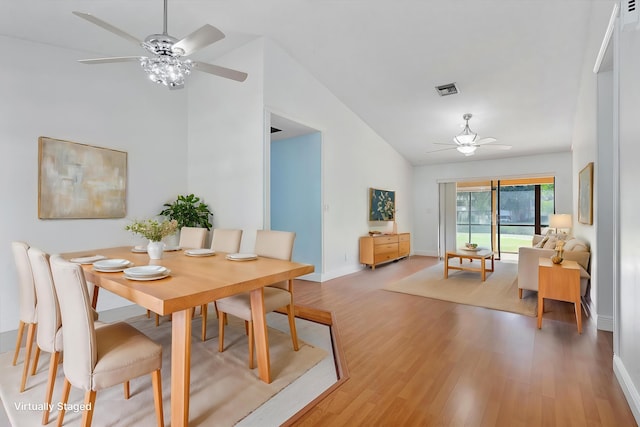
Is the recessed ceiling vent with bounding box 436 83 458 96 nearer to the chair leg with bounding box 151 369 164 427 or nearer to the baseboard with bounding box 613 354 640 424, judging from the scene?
the baseboard with bounding box 613 354 640 424

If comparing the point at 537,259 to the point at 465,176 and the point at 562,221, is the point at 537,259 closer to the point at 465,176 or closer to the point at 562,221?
the point at 562,221

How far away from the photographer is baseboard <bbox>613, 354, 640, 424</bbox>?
1.73m

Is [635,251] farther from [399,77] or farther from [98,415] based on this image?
[399,77]

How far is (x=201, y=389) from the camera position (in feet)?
6.62

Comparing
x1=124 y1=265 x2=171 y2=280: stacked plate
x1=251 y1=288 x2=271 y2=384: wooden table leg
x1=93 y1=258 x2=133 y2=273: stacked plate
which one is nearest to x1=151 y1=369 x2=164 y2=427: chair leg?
x1=124 y1=265 x2=171 y2=280: stacked plate

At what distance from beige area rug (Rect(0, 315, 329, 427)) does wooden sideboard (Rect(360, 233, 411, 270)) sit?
3472 millimetres

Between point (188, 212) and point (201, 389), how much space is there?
2821mm

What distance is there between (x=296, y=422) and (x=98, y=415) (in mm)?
1116

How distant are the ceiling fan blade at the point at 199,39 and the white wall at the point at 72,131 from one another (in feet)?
7.19

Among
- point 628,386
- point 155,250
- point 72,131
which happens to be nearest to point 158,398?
point 155,250

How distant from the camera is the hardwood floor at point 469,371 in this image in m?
1.76

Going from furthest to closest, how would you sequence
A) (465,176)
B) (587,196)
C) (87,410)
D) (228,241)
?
(465,176) < (587,196) < (228,241) < (87,410)

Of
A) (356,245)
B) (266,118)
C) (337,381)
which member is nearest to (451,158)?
(356,245)

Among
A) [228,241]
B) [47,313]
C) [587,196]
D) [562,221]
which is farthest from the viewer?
[562,221]
